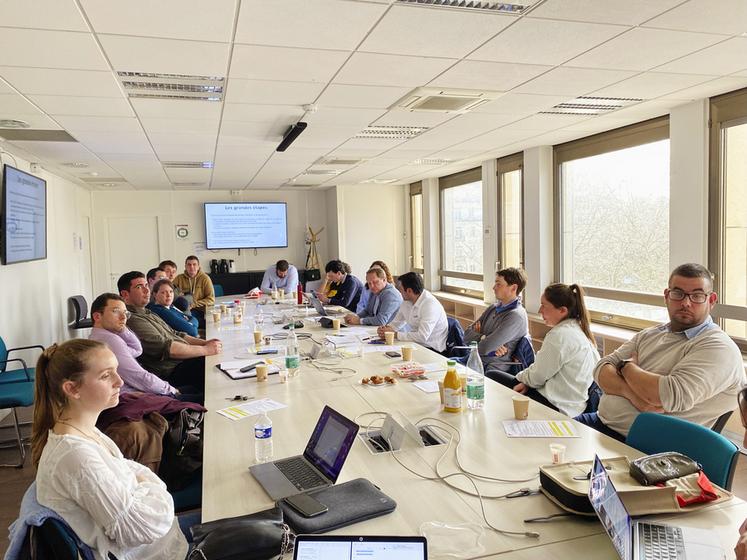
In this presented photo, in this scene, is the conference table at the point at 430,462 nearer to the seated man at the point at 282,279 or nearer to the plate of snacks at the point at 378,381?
the plate of snacks at the point at 378,381

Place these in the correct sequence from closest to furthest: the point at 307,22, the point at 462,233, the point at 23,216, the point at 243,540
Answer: the point at 243,540 < the point at 307,22 < the point at 23,216 < the point at 462,233

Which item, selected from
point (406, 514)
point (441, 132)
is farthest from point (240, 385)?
point (441, 132)

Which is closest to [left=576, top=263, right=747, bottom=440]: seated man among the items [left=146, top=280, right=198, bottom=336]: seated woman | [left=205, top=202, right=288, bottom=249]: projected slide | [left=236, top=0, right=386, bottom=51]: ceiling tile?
[left=236, top=0, right=386, bottom=51]: ceiling tile

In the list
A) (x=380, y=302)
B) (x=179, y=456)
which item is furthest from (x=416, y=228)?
(x=179, y=456)

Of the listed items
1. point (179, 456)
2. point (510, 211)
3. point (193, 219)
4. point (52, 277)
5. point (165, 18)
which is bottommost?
point (179, 456)

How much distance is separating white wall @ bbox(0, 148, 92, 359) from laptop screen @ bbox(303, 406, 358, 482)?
4.97 metres

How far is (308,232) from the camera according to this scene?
474 inches

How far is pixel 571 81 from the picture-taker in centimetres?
400

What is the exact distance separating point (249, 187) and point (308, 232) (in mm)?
1741

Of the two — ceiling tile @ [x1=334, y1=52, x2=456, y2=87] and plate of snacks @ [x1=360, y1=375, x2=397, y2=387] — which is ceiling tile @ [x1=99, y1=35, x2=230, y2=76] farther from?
plate of snacks @ [x1=360, y1=375, x2=397, y2=387]

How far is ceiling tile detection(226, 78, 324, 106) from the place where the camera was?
380cm

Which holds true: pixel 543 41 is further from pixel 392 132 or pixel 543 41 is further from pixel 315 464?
pixel 392 132

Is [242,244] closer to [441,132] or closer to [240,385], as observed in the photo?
[441,132]

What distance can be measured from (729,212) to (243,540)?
481cm
